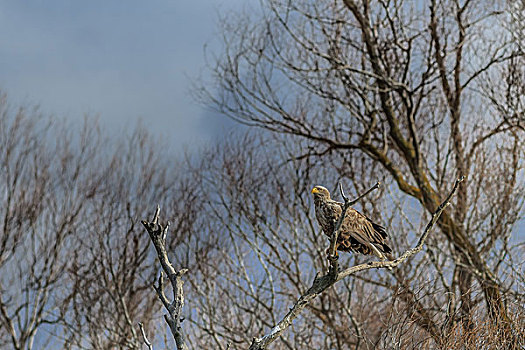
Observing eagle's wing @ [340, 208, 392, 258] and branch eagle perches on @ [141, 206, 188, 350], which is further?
eagle's wing @ [340, 208, 392, 258]

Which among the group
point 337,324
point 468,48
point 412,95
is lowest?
point 337,324

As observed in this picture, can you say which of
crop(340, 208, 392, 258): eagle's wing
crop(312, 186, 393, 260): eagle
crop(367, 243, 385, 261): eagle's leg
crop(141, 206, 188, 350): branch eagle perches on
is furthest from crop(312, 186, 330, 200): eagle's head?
crop(141, 206, 188, 350): branch eagle perches on

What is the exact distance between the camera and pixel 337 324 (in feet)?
20.0

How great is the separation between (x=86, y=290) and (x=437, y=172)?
4.39m

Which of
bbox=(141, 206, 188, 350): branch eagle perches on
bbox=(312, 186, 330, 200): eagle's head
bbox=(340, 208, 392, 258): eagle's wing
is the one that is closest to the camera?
bbox=(141, 206, 188, 350): branch eagle perches on

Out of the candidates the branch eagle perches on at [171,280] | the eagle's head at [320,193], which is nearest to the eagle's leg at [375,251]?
the eagle's head at [320,193]

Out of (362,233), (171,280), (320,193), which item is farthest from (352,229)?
(171,280)

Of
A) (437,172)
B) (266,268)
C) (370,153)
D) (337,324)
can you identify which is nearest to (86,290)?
(266,268)

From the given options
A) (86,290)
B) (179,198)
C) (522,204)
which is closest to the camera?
(522,204)

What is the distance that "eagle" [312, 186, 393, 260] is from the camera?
221 centimetres

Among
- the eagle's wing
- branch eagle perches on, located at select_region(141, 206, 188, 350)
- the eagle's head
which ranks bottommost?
branch eagle perches on, located at select_region(141, 206, 188, 350)

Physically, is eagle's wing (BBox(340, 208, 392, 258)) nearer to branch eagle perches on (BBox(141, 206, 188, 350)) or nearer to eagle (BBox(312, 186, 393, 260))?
eagle (BBox(312, 186, 393, 260))

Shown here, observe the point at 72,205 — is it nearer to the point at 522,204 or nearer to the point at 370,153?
the point at 370,153

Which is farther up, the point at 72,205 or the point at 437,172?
the point at 72,205
